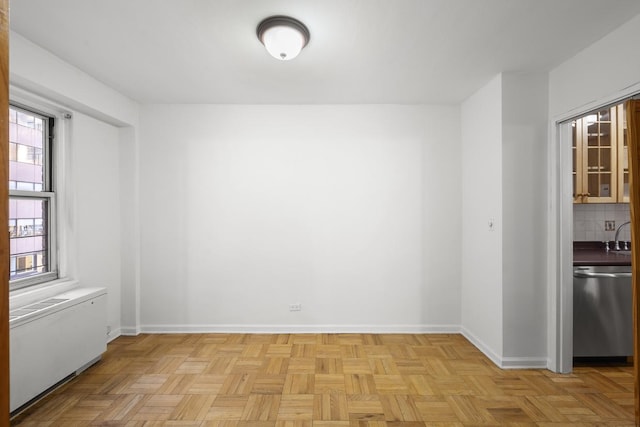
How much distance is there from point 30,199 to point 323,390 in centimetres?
294

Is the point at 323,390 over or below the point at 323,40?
below

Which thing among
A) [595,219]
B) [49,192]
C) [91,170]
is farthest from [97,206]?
[595,219]

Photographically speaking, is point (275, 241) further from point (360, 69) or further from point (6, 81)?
point (6, 81)

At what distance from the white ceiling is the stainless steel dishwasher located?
192 centimetres

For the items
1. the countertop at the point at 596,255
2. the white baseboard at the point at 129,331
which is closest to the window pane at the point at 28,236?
the white baseboard at the point at 129,331

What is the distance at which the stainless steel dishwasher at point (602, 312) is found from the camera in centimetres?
297

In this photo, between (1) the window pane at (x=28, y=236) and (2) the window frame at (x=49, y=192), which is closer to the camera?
(1) the window pane at (x=28, y=236)

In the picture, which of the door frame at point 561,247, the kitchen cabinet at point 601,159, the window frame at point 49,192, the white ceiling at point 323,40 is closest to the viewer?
the white ceiling at point 323,40

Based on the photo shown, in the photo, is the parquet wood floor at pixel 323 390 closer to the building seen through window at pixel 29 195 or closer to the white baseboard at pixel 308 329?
the white baseboard at pixel 308 329

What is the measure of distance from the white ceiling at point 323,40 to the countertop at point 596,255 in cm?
178

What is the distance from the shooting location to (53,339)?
98.9 inches

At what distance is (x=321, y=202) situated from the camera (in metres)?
3.89

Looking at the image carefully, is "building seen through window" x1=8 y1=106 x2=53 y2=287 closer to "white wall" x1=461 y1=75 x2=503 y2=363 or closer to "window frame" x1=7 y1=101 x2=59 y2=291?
"window frame" x1=7 y1=101 x2=59 y2=291

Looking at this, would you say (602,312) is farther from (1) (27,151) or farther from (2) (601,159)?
(1) (27,151)
